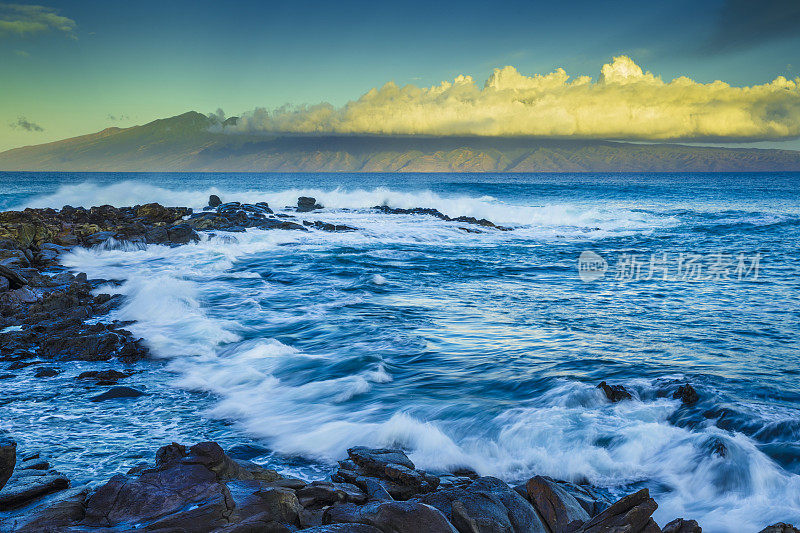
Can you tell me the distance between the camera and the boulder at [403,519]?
150 inches

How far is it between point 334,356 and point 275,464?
423 cm

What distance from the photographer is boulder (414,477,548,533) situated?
4.20m

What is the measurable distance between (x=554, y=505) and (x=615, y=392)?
3.87 m

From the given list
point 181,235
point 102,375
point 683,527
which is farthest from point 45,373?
point 181,235

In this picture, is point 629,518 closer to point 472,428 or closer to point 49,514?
point 472,428

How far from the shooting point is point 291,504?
4.31 m

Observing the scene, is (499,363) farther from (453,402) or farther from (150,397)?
(150,397)

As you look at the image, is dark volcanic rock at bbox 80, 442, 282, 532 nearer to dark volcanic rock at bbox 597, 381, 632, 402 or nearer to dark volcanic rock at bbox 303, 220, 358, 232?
dark volcanic rock at bbox 597, 381, 632, 402

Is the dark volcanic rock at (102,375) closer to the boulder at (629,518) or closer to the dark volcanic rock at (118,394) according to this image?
the dark volcanic rock at (118,394)

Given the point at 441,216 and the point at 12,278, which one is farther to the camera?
the point at 441,216

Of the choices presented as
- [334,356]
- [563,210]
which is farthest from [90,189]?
[334,356]

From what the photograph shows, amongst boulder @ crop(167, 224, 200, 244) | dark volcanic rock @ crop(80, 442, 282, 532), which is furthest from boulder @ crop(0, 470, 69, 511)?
boulder @ crop(167, 224, 200, 244)

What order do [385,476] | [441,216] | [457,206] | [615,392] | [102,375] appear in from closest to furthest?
1. [385,476]
2. [615,392]
3. [102,375]
4. [441,216]
5. [457,206]

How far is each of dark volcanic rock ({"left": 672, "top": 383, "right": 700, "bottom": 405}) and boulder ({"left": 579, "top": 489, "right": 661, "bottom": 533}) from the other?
4369 mm
